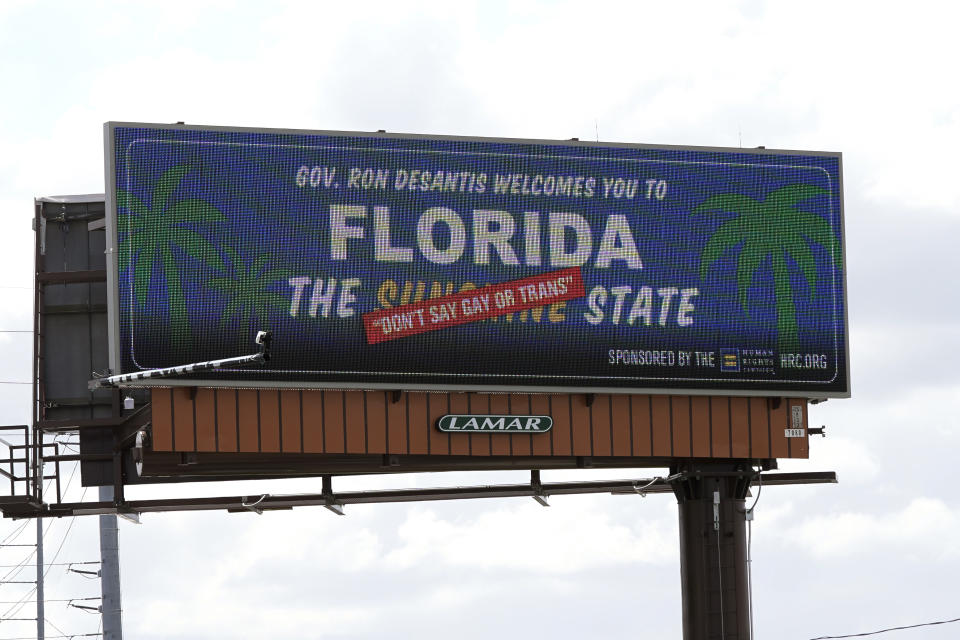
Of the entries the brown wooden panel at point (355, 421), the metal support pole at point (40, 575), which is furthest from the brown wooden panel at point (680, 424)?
the metal support pole at point (40, 575)

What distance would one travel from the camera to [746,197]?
4066 centimetres

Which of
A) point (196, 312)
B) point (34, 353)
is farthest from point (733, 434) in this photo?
point (34, 353)

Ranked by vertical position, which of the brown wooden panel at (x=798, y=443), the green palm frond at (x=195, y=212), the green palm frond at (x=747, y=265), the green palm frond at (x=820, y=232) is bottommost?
the brown wooden panel at (x=798, y=443)

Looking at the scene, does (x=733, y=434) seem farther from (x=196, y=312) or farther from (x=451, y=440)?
(x=196, y=312)

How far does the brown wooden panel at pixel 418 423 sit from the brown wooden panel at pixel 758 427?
6.73 m

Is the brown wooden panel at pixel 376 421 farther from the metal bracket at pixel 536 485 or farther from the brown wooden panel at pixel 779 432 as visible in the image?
the brown wooden panel at pixel 779 432

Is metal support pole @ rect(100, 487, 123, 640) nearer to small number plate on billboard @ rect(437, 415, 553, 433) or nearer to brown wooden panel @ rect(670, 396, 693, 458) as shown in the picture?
small number plate on billboard @ rect(437, 415, 553, 433)

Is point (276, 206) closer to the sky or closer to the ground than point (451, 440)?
closer to the sky

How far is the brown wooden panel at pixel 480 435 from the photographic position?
128 ft

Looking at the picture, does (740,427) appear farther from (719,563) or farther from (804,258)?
(804,258)

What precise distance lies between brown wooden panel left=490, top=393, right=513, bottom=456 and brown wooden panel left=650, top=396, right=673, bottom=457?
3.01m

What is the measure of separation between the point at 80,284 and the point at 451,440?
25.8 feet

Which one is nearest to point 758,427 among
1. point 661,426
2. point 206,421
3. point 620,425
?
point 661,426

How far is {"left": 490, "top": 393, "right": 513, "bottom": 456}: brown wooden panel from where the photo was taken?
128 ft
